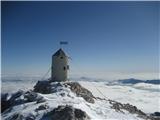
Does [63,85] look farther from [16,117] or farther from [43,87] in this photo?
[16,117]

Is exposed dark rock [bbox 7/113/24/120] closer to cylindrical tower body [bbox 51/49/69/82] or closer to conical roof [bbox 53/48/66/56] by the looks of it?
cylindrical tower body [bbox 51/49/69/82]

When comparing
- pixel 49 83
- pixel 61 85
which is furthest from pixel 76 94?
pixel 49 83

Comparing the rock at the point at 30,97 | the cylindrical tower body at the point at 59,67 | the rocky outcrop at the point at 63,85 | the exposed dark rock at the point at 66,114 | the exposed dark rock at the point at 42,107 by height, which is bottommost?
the exposed dark rock at the point at 66,114

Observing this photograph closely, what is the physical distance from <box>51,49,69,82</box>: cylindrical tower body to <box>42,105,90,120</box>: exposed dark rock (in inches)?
724

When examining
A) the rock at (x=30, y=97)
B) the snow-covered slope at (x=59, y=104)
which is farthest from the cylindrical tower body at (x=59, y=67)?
the rock at (x=30, y=97)

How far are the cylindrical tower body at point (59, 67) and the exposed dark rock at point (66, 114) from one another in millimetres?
18402

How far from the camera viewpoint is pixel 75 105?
132 ft

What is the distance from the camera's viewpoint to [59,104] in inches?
1640

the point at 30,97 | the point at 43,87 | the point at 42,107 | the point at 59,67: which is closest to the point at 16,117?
the point at 42,107

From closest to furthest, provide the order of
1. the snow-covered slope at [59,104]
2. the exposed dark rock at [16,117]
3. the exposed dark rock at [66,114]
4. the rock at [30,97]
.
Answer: the exposed dark rock at [66,114] → the exposed dark rock at [16,117] → the snow-covered slope at [59,104] → the rock at [30,97]

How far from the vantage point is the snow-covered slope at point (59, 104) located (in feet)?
130

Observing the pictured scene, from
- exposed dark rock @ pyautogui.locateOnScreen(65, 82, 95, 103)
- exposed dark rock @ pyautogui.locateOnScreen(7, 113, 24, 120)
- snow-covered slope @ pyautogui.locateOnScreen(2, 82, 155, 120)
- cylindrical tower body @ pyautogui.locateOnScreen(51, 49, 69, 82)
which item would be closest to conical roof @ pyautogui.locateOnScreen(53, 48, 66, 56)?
cylindrical tower body @ pyautogui.locateOnScreen(51, 49, 69, 82)

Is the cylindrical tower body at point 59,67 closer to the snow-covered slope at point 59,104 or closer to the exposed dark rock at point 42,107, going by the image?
the snow-covered slope at point 59,104

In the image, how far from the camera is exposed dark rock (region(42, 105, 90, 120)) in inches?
1455
